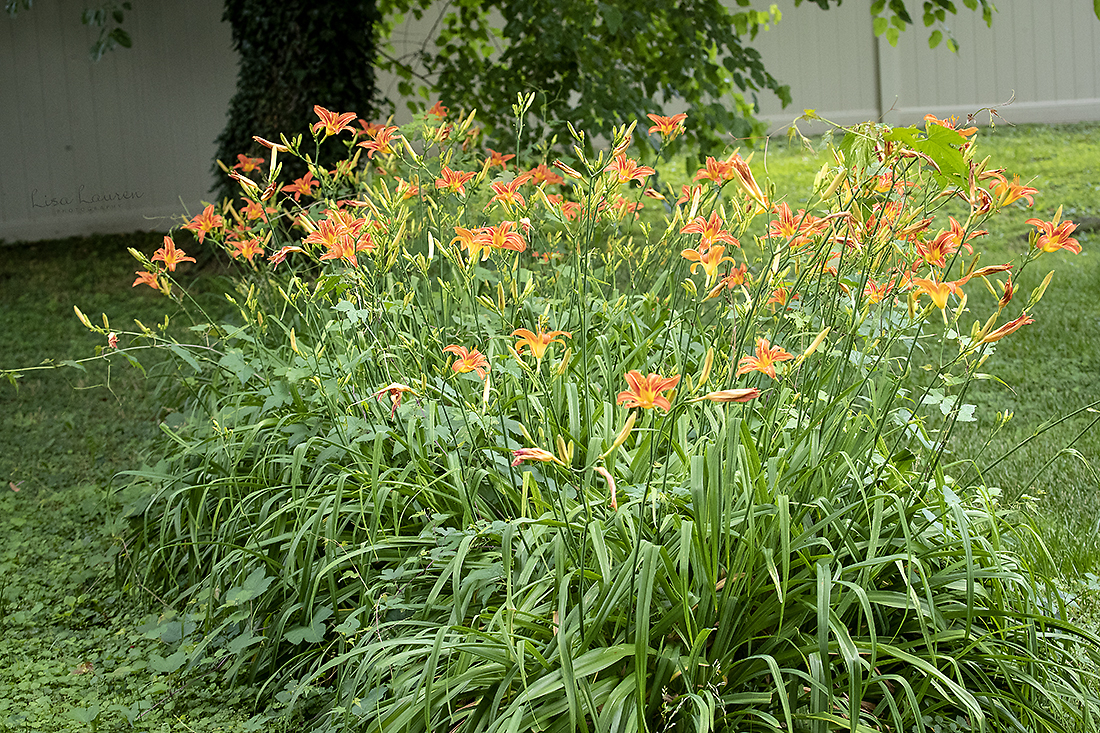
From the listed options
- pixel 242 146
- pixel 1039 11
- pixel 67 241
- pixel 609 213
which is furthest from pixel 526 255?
pixel 1039 11

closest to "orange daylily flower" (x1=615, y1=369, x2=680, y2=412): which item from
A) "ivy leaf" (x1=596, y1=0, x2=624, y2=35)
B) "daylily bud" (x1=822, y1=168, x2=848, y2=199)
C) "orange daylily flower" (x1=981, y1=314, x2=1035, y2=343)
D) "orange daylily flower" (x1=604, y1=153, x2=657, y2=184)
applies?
"orange daylily flower" (x1=981, y1=314, x2=1035, y2=343)

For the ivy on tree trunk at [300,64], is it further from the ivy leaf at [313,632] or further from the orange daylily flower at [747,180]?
the orange daylily flower at [747,180]

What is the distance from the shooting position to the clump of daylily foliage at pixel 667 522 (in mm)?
1485

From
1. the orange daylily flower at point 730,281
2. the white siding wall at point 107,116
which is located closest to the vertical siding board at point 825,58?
the white siding wall at point 107,116

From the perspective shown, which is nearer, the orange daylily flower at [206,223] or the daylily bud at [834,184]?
the daylily bud at [834,184]

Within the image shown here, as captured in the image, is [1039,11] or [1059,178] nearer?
[1059,178]

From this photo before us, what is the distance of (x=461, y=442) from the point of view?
199 cm

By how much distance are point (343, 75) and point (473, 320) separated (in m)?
3.58

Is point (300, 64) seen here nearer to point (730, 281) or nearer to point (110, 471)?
point (110, 471)

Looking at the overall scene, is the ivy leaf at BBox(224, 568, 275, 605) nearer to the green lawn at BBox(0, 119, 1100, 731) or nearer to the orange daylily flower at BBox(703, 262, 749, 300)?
the green lawn at BBox(0, 119, 1100, 731)

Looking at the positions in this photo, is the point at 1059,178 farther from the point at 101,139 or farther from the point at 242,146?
the point at 101,139

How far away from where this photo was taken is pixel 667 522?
1.56 m

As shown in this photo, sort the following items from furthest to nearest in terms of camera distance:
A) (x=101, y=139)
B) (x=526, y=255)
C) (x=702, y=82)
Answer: (x=101, y=139)
(x=702, y=82)
(x=526, y=255)

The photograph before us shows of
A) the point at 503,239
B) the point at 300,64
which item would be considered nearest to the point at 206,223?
the point at 503,239
